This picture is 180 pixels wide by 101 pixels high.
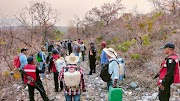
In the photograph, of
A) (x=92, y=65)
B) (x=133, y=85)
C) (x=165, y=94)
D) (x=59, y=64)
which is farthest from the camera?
(x=92, y=65)

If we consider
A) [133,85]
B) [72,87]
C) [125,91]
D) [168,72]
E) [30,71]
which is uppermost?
[168,72]

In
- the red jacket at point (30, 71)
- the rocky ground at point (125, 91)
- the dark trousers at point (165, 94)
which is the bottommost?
the rocky ground at point (125, 91)

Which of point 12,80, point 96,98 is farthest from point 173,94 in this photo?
point 12,80

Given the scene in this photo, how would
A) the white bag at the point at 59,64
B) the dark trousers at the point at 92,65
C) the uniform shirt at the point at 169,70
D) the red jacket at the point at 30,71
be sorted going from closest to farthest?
1. the uniform shirt at the point at 169,70
2. the red jacket at the point at 30,71
3. the white bag at the point at 59,64
4. the dark trousers at the point at 92,65

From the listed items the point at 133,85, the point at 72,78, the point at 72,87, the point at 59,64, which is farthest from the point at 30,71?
the point at 133,85

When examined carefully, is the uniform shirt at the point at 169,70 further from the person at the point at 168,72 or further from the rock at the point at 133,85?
the rock at the point at 133,85

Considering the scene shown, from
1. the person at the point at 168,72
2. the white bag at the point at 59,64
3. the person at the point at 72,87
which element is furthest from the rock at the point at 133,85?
the person at the point at 72,87

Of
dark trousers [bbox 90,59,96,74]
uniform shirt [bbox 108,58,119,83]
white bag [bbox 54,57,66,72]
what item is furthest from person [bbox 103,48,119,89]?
dark trousers [bbox 90,59,96,74]

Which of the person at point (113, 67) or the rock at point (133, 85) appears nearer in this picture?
the person at point (113, 67)

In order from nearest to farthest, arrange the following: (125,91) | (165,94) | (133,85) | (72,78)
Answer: (72,78)
(165,94)
(125,91)
(133,85)

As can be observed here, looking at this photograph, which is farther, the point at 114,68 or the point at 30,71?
the point at 30,71

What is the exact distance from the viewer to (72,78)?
4.59 metres

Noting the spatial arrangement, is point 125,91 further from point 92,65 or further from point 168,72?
point 168,72

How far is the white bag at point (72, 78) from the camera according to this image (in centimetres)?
457
